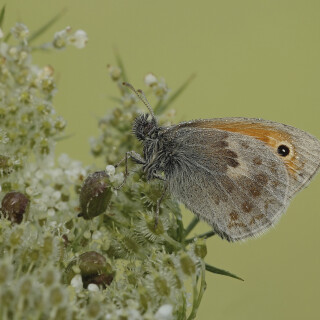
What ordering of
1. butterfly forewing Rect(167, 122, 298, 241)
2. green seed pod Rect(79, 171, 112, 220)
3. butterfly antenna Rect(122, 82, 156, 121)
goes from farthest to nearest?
butterfly antenna Rect(122, 82, 156, 121)
butterfly forewing Rect(167, 122, 298, 241)
green seed pod Rect(79, 171, 112, 220)

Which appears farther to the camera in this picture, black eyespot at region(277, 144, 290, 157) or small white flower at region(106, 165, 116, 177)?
black eyespot at region(277, 144, 290, 157)

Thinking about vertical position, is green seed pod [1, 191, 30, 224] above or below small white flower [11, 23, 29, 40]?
below

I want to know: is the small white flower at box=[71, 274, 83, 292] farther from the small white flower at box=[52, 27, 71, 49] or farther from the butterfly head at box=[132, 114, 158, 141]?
the small white flower at box=[52, 27, 71, 49]

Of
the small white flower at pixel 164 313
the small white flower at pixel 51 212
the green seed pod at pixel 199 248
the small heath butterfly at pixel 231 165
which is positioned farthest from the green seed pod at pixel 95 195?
the small white flower at pixel 164 313

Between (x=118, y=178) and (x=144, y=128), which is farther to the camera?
(x=144, y=128)

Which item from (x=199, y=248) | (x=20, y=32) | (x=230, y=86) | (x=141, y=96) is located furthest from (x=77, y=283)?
(x=230, y=86)

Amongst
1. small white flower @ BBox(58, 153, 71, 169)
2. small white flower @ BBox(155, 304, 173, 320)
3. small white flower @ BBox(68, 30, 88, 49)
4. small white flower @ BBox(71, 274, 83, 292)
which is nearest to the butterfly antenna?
small white flower @ BBox(68, 30, 88, 49)

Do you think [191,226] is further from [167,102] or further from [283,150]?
[167,102]

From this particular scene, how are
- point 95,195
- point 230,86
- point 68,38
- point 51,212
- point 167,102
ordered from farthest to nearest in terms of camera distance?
1. point 230,86
2. point 167,102
3. point 68,38
4. point 51,212
5. point 95,195
